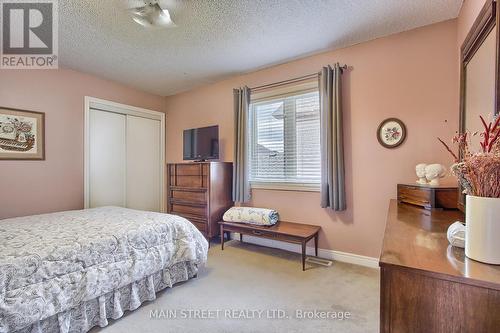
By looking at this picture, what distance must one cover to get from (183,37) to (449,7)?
248cm

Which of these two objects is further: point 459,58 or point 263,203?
point 263,203

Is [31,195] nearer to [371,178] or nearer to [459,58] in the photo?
[371,178]

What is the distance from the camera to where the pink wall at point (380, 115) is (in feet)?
8.02

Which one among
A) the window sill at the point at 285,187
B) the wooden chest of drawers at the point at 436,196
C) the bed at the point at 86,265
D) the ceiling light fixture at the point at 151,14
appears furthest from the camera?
the window sill at the point at 285,187

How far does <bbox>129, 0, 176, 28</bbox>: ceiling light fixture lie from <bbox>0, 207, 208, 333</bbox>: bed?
1.76 meters

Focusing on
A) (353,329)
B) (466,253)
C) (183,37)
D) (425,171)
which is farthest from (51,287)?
(425,171)

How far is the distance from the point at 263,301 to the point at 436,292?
1606 mm

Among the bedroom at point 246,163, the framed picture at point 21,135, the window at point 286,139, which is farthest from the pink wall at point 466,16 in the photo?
the framed picture at point 21,135

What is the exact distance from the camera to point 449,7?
2.21 m

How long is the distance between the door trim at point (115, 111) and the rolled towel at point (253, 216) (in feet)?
6.30

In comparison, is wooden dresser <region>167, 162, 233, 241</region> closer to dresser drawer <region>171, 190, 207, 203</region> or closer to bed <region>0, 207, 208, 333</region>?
dresser drawer <region>171, 190, 207, 203</region>

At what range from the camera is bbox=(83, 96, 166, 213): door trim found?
12.0ft

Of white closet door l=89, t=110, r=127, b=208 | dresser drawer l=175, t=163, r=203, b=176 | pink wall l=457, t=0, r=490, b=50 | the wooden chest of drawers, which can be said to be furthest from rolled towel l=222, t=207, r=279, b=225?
pink wall l=457, t=0, r=490, b=50

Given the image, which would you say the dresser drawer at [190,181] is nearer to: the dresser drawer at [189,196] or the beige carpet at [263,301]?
the dresser drawer at [189,196]
